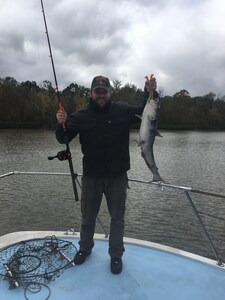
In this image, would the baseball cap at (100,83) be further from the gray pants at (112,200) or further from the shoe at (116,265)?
the shoe at (116,265)

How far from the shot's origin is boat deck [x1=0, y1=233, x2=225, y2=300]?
12.1ft

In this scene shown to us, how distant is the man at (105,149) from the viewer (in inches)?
167

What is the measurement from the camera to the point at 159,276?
408 cm

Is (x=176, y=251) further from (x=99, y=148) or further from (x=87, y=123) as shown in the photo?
(x=87, y=123)

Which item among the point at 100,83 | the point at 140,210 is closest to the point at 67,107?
the point at 140,210

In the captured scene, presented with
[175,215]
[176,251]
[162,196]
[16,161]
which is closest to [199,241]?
[175,215]

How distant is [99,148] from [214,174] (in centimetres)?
1823

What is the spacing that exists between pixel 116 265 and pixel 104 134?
67.2 inches

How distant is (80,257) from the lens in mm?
4410

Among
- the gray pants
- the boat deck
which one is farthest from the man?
the boat deck

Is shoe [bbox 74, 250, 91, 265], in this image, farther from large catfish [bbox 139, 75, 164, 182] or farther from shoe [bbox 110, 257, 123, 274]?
large catfish [bbox 139, 75, 164, 182]

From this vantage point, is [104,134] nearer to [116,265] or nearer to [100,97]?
[100,97]

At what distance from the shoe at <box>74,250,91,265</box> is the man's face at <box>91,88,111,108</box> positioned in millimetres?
2031

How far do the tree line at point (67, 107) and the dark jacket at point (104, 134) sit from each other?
144 feet
